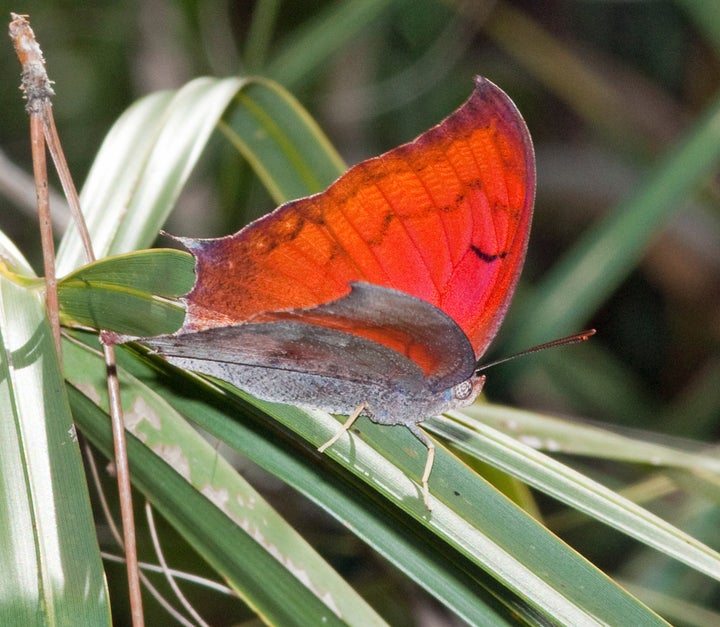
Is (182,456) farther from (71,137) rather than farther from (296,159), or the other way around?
(71,137)

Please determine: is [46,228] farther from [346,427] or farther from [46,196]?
[346,427]

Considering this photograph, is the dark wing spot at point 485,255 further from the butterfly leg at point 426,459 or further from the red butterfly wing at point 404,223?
the butterfly leg at point 426,459

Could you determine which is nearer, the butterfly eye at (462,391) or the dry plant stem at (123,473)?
the dry plant stem at (123,473)

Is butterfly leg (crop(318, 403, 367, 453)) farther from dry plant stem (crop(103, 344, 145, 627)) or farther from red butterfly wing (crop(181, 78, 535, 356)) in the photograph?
dry plant stem (crop(103, 344, 145, 627))

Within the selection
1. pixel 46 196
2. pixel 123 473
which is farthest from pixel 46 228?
pixel 123 473

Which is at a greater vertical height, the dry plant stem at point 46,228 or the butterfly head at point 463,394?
the dry plant stem at point 46,228

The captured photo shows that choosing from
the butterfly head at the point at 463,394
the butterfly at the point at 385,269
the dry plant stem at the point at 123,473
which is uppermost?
the butterfly at the point at 385,269

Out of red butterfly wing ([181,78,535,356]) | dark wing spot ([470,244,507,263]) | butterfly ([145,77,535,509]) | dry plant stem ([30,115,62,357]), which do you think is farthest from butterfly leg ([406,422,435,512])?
dry plant stem ([30,115,62,357])

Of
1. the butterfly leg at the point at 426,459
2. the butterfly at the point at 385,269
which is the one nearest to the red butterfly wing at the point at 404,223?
the butterfly at the point at 385,269
